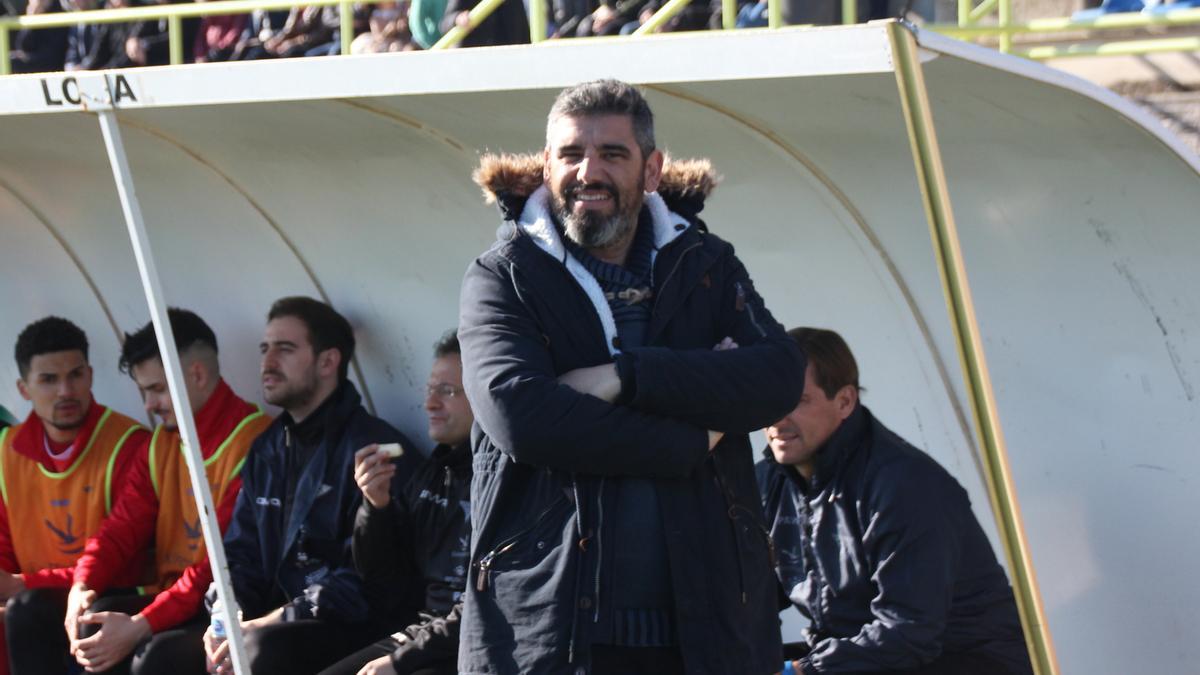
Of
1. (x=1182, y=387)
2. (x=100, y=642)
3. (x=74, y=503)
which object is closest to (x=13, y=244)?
(x=74, y=503)

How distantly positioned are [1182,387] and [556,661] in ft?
5.99

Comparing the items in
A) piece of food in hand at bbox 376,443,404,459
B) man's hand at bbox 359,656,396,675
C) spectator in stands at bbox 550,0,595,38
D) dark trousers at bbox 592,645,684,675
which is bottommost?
man's hand at bbox 359,656,396,675

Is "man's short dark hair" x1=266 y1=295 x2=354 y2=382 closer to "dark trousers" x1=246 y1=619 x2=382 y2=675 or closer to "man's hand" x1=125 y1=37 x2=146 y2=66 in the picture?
"dark trousers" x1=246 y1=619 x2=382 y2=675

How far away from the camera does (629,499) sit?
8.87 ft

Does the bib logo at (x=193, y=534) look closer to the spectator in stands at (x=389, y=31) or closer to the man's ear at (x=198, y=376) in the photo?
the man's ear at (x=198, y=376)

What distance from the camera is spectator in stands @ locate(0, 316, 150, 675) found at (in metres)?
5.16

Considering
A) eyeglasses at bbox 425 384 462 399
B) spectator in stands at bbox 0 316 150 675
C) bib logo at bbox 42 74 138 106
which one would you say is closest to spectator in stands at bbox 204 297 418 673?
eyeglasses at bbox 425 384 462 399

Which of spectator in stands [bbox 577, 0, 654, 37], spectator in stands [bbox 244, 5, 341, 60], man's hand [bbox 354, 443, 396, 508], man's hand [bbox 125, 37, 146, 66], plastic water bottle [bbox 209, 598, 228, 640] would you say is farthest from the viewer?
man's hand [bbox 125, 37, 146, 66]

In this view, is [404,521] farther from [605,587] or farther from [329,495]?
[605,587]

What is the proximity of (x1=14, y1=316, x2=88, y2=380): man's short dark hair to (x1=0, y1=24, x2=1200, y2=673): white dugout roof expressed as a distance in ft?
2.24

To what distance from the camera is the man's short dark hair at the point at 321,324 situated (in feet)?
15.6

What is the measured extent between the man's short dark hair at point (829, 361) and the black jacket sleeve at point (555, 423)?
3.51ft

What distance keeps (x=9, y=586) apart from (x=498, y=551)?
2954 millimetres

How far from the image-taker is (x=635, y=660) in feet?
8.79
